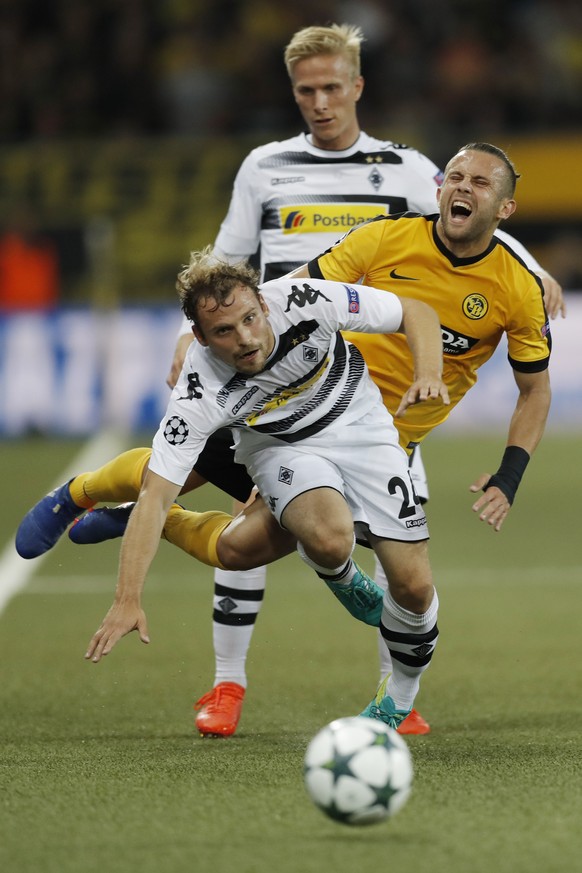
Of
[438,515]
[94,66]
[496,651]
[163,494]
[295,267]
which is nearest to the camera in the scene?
[163,494]

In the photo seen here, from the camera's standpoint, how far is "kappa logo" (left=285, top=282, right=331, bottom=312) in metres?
4.54

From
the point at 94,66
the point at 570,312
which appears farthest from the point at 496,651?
the point at 94,66

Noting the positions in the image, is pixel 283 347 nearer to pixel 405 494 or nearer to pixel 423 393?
pixel 423 393

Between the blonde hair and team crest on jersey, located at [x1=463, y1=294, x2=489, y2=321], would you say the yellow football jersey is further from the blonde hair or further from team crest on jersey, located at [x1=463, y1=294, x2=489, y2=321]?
the blonde hair

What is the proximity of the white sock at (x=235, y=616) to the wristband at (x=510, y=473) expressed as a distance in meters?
1.11

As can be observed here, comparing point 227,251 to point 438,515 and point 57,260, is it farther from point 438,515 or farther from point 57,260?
point 57,260

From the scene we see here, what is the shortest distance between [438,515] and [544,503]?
87 cm

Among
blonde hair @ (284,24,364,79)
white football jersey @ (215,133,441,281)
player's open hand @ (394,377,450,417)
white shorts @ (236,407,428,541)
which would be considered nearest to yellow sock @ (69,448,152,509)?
white shorts @ (236,407,428,541)

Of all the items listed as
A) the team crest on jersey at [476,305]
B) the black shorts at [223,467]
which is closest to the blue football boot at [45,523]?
the black shorts at [223,467]

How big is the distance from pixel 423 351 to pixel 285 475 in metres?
0.61

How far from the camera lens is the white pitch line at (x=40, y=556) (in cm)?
777

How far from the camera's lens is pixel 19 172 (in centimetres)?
1470

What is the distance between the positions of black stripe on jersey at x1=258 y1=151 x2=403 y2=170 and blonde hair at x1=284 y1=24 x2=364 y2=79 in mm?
307

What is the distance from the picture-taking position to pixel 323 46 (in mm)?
5473
